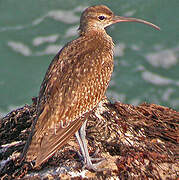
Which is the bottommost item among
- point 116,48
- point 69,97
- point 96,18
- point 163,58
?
point 69,97

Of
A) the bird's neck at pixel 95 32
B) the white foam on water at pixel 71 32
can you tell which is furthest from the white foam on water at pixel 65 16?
the bird's neck at pixel 95 32

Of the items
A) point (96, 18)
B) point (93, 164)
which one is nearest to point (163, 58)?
point (96, 18)

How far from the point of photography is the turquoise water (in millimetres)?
17688

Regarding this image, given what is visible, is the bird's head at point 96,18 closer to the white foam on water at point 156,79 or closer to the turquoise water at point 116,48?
the turquoise water at point 116,48

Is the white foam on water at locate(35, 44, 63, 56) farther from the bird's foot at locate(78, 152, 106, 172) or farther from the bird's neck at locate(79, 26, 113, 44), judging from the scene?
the bird's foot at locate(78, 152, 106, 172)

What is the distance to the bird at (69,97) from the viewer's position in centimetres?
546

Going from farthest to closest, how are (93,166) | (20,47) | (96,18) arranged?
(20,47), (96,18), (93,166)

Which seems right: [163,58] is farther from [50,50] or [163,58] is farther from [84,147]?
[84,147]

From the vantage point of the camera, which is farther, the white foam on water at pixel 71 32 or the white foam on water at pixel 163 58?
the white foam on water at pixel 71 32

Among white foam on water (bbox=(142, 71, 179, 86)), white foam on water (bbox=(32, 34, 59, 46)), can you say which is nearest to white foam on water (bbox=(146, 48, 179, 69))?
white foam on water (bbox=(142, 71, 179, 86))

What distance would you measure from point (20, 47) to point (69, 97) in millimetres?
15063

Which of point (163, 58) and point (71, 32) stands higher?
point (71, 32)

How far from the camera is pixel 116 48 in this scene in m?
18.1

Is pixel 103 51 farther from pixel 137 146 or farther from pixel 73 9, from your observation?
pixel 73 9
